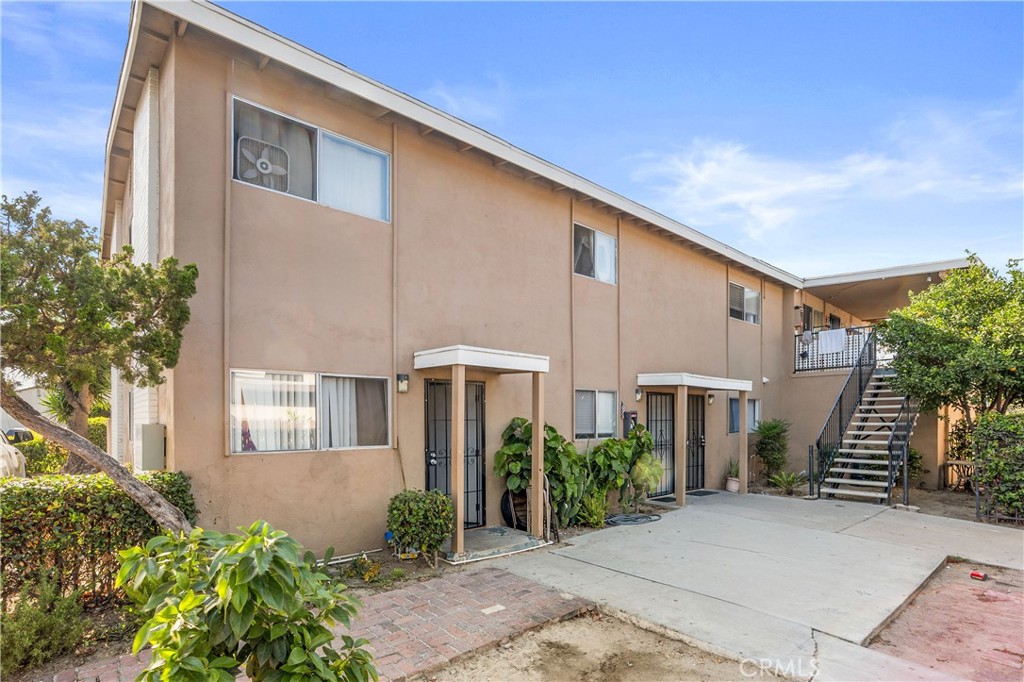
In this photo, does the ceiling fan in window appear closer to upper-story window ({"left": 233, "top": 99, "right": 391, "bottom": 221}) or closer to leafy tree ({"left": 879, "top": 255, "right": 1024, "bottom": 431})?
upper-story window ({"left": 233, "top": 99, "right": 391, "bottom": 221})

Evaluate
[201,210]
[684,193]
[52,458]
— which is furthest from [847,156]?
[52,458]

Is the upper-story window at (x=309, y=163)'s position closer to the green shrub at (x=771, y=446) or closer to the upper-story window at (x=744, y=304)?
the upper-story window at (x=744, y=304)

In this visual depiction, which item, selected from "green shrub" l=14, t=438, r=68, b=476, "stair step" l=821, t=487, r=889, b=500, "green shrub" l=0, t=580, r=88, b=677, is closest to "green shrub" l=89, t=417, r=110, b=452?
"green shrub" l=14, t=438, r=68, b=476

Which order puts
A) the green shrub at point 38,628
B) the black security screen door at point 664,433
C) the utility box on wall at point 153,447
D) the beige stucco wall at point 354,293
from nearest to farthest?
the green shrub at point 38,628 → the utility box on wall at point 153,447 → the beige stucco wall at point 354,293 → the black security screen door at point 664,433

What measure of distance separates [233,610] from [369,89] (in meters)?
6.22

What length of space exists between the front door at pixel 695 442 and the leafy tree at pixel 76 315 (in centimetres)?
978

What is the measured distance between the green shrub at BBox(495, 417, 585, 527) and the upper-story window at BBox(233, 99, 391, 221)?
3.63 m

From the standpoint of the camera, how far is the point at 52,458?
12.7m

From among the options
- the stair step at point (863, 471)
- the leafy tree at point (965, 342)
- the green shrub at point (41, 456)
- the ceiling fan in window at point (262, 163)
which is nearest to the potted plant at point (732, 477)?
the stair step at point (863, 471)

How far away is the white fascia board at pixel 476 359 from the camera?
6712 mm

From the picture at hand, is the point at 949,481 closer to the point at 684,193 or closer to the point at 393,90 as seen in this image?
the point at 684,193

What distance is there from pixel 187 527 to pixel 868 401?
13993 mm

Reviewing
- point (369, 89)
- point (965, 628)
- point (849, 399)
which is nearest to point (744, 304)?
point (849, 399)

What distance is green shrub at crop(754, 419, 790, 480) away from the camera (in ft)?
43.5
